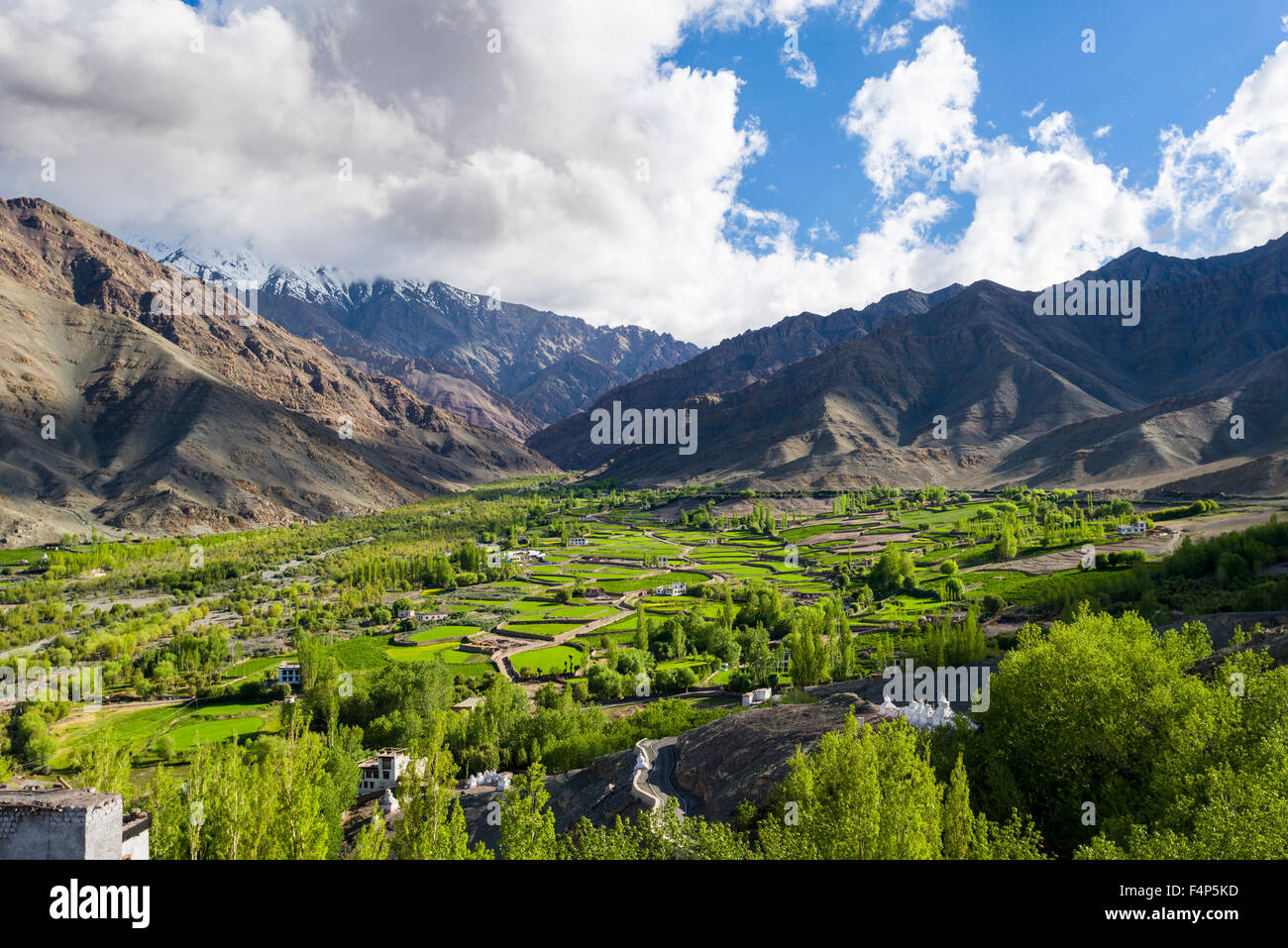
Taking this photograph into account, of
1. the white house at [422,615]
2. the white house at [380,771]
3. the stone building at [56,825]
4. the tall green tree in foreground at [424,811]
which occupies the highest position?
the stone building at [56,825]

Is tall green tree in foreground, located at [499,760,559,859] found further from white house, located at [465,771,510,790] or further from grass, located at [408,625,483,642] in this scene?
grass, located at [408,625,483,642]

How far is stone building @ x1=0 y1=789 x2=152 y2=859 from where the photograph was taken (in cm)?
1105

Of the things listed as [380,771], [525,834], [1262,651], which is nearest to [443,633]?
[380,771]

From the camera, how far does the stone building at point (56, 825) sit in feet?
36.2

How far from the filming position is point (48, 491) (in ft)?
435

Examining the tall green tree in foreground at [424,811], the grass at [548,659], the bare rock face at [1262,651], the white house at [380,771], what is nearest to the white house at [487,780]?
the white house at [380,771]

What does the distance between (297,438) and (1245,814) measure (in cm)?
20604

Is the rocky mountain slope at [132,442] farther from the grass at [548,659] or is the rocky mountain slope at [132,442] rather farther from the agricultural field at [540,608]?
the grass at [548,659]

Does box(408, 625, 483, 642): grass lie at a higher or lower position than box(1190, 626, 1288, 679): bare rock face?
lower

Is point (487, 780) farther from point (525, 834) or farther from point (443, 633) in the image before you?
point (443, 633)

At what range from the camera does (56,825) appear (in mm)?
11109

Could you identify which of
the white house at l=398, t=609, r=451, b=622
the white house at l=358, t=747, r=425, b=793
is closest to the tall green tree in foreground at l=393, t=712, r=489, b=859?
the white house at l=358, t=747, r=425, b=793
